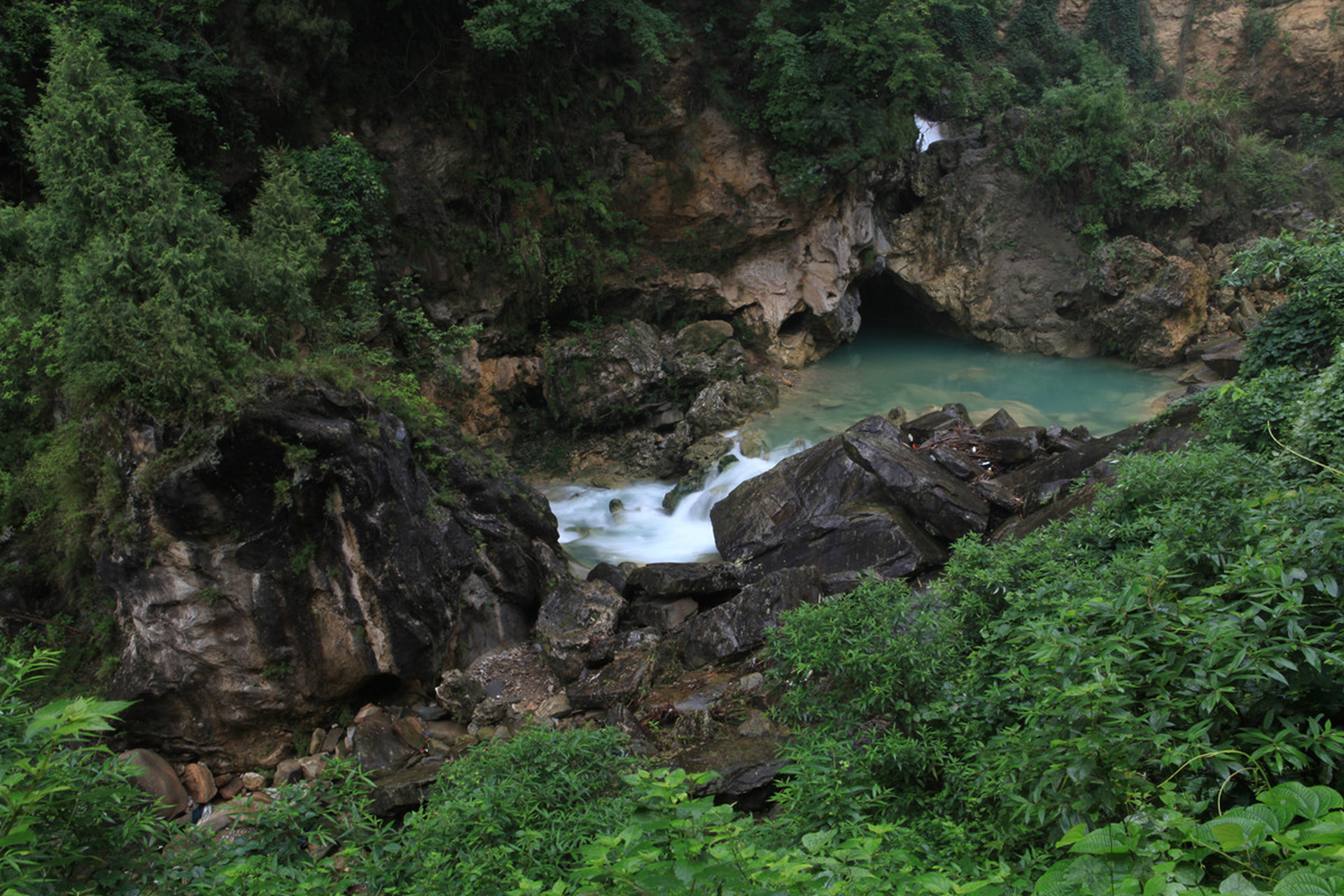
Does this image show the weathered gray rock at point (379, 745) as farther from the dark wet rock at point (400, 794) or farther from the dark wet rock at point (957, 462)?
the dark wet rock at point (957, 462)

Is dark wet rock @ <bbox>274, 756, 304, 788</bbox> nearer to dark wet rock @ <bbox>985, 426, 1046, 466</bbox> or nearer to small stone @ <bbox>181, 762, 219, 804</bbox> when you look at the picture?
small stone @ <bbox>181, 762, 219, 804</bbox>

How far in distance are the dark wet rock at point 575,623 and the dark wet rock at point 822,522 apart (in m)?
1.94

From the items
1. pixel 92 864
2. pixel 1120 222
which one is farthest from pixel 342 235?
pixel 1120 222

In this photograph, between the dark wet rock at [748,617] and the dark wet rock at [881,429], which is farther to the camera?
the dark wet rock at [881,429]

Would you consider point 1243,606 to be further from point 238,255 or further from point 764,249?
point 764,249

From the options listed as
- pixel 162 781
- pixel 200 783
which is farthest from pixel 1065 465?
pixel 162 781

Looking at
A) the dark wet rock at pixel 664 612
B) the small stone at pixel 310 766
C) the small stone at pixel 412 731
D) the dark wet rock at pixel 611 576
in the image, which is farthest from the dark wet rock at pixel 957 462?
Answer: the small stone at pixel 310 766

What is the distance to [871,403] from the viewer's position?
16.1m

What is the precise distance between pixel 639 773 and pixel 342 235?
10.9m

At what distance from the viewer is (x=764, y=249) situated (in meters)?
17.4

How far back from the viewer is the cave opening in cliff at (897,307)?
19656mm

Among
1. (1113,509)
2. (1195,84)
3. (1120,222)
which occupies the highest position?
(1195,84)

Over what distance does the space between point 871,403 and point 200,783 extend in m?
13.0

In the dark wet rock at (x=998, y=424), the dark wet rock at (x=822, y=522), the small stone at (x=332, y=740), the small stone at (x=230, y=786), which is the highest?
the dark wet rock at (x=998, y=424)
